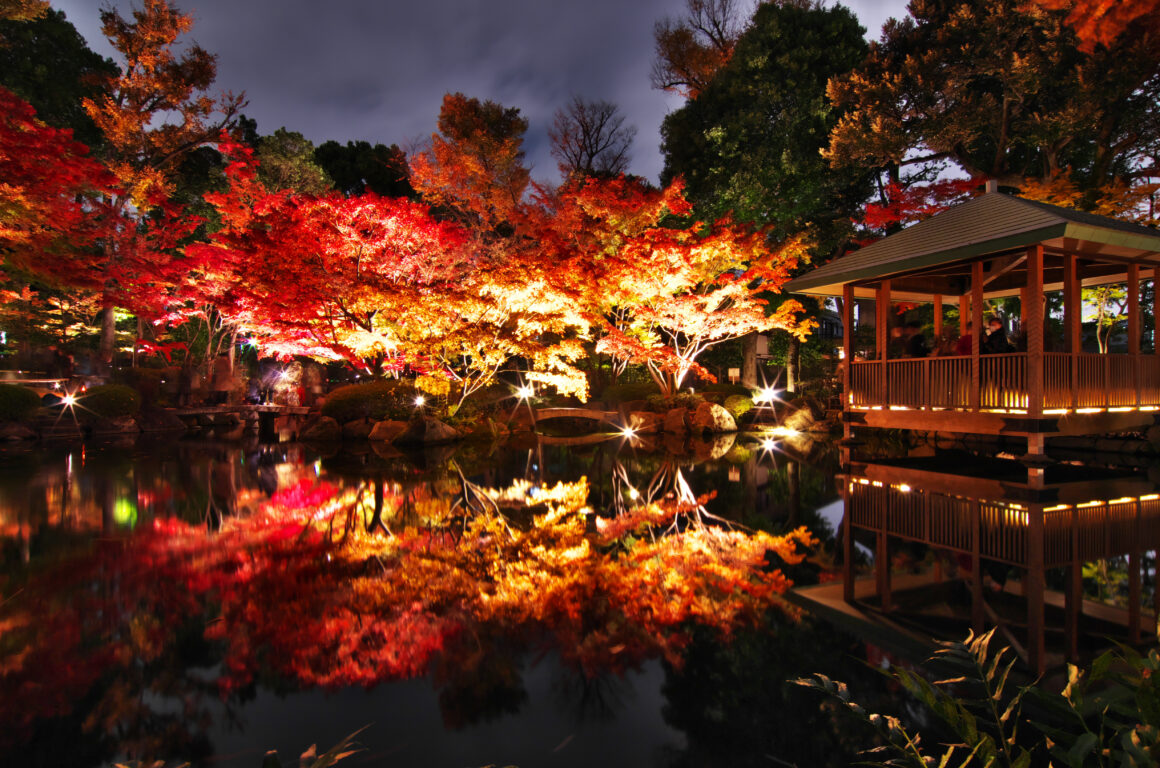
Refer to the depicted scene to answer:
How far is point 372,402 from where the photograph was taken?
14.8 metres

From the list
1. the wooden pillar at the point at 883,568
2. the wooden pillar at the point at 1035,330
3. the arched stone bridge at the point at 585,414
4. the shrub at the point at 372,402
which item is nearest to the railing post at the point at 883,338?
the wooden pillar at the point at 1035,330

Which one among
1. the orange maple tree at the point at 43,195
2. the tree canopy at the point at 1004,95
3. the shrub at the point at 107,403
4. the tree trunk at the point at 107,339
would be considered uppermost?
the tree canopy at the point at 1004,95

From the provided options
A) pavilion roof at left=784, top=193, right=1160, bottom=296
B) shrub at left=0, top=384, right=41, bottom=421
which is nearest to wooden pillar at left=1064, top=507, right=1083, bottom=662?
pavilion roof at left=784, top=193, right=1160, bottom=296

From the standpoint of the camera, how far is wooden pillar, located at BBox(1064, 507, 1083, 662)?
3100 mm

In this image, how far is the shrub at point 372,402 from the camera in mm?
14500

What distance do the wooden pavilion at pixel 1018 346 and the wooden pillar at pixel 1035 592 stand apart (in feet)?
11.0

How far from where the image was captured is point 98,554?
4820 millimetres

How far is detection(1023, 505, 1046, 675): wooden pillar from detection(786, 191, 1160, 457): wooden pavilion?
3348 millimetres

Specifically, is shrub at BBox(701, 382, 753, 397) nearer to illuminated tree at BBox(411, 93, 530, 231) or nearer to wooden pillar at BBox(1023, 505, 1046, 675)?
illuminated tree at BBox(411, 93, 530, 231)

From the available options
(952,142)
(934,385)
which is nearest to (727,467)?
(934,385)

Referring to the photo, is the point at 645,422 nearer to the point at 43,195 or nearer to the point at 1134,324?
the point at 1134,324

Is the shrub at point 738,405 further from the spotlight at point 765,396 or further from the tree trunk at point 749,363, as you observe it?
the tree trunk at point 749,363

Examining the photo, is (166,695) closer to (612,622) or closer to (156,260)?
(612,622)

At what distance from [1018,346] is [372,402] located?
43.4 ft
